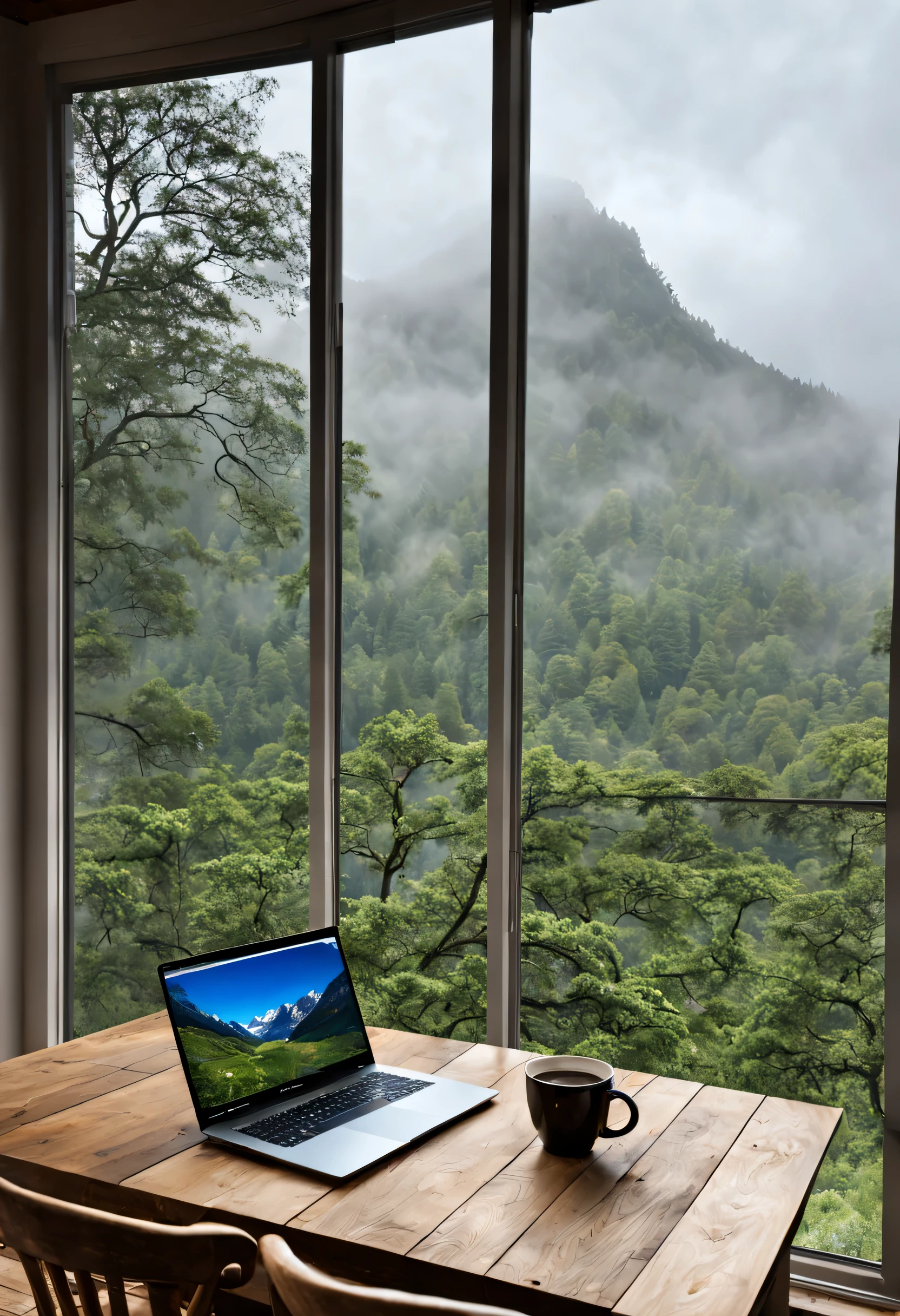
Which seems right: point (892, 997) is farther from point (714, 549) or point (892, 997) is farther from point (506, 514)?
point (506, 514)

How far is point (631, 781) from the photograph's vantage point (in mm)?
2139

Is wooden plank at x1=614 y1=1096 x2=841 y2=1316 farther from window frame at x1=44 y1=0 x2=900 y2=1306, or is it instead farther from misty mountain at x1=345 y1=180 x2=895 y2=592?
misty mountain at x1=345 y1=180 x2=895 y2=592

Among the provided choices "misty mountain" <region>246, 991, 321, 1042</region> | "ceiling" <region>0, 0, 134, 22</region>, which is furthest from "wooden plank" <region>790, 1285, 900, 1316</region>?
"ceiling" <region>0, 0, 134, 22</region>

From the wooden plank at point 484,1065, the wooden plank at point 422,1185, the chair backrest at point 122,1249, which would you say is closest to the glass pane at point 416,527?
the wooden plank at point 484,1065

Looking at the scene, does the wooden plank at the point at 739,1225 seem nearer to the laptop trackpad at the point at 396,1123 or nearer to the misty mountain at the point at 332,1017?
the laptop trackpad at the point at 396,1123

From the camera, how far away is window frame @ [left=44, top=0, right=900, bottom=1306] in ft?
6.40

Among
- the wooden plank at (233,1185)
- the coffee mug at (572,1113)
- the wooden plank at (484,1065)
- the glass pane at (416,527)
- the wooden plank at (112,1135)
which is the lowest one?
the wooden plank at (484,1065)

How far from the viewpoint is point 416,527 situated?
2342 mm

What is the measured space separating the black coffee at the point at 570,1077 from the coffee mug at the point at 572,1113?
25 millimetres

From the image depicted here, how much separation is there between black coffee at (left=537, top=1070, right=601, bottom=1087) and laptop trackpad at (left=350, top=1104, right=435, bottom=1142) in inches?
6.1

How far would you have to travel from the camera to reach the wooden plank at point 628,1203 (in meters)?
0.98

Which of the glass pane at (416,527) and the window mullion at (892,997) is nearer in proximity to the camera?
the window mullion at (892,997)

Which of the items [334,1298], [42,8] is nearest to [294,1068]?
[334,1298]

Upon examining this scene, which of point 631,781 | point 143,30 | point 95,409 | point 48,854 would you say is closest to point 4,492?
point 95,409
